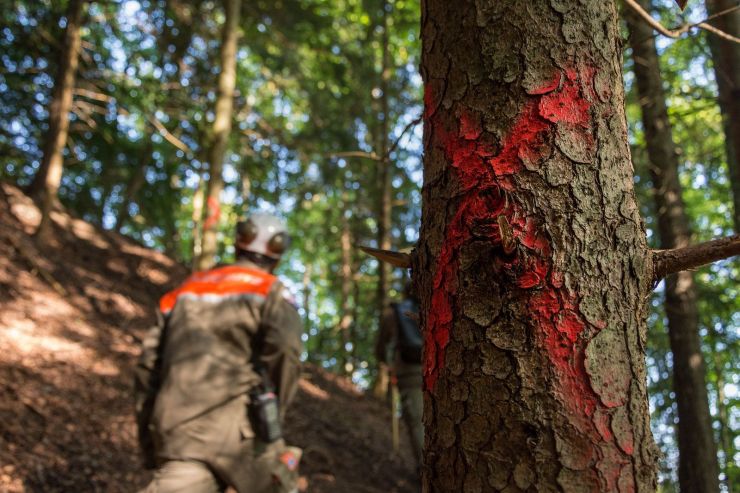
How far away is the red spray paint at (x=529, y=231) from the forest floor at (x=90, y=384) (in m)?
4.76

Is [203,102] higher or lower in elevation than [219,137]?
higher

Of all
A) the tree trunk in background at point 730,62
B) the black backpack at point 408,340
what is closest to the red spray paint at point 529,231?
the tree trunk in background at point 730,62

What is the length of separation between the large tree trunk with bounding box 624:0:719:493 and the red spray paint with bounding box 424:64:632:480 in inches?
131

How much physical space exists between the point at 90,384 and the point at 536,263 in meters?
6.77

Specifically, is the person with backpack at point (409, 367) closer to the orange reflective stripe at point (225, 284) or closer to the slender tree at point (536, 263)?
the orange reflective stripe at point (225, 284)

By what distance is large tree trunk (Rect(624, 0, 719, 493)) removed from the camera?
15.0 feet

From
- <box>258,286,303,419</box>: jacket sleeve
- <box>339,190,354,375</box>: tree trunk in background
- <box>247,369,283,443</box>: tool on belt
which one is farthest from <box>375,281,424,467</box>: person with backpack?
<box>339,190,354,375</box>: tree trunk in background

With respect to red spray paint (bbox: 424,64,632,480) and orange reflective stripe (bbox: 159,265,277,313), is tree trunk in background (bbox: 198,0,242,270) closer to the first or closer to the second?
orange reflective stripe (bbox: 159,265,277,313)

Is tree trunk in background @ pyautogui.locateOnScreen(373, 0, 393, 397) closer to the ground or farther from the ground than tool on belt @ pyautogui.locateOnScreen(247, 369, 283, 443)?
farther from the ground

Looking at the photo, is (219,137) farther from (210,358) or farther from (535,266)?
(535,266)

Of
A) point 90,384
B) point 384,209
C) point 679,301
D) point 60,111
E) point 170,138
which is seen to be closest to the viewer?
point 679,301

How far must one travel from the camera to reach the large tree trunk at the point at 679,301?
4559 millimetres

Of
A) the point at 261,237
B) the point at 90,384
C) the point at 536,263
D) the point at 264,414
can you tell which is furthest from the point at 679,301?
the point at 90,384

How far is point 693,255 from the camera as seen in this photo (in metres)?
1.29
